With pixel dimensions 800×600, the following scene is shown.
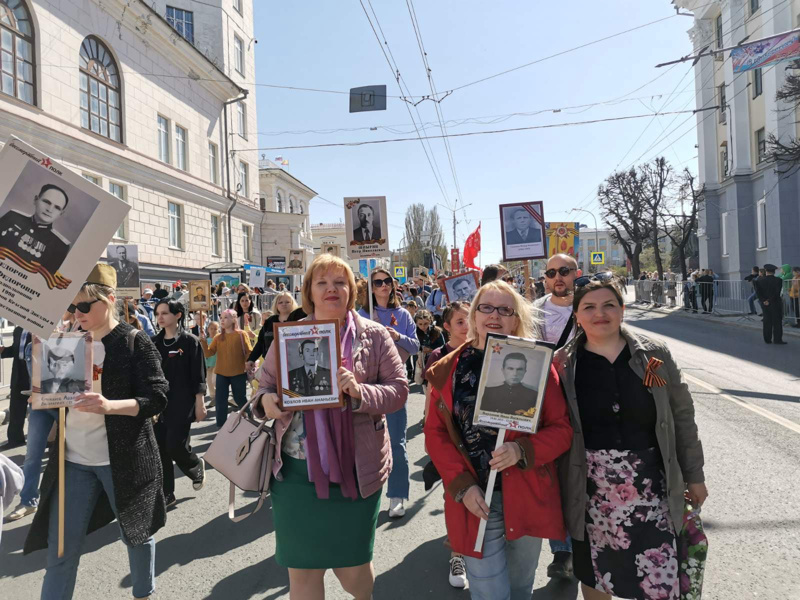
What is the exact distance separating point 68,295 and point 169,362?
262cm

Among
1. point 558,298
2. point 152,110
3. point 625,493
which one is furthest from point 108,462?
point 152,110

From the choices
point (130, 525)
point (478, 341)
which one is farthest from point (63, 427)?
point (478, 341)

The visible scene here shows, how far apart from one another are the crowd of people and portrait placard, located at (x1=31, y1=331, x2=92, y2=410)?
0.30ft

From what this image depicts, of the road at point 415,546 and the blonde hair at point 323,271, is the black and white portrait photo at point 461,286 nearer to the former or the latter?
the road at point 415,546

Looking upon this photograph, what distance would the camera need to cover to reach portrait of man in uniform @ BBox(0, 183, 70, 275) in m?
2.91

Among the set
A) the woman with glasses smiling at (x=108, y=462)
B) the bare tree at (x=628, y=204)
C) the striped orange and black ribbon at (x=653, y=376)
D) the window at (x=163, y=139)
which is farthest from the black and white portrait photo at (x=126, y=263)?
the bare tree at (x=628, y=204)

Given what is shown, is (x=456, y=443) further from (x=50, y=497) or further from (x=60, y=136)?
(x=60, y=136)

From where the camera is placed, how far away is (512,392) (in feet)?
8.22

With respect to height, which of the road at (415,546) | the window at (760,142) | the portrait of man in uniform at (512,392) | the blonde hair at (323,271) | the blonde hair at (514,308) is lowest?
the road at (415,546)

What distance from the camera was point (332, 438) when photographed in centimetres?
274

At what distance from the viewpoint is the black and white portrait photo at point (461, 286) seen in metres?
7.32

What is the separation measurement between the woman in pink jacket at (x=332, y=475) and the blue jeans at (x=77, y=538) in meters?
0.91

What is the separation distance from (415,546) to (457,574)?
2.02 feet

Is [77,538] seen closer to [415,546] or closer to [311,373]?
[311,373]
